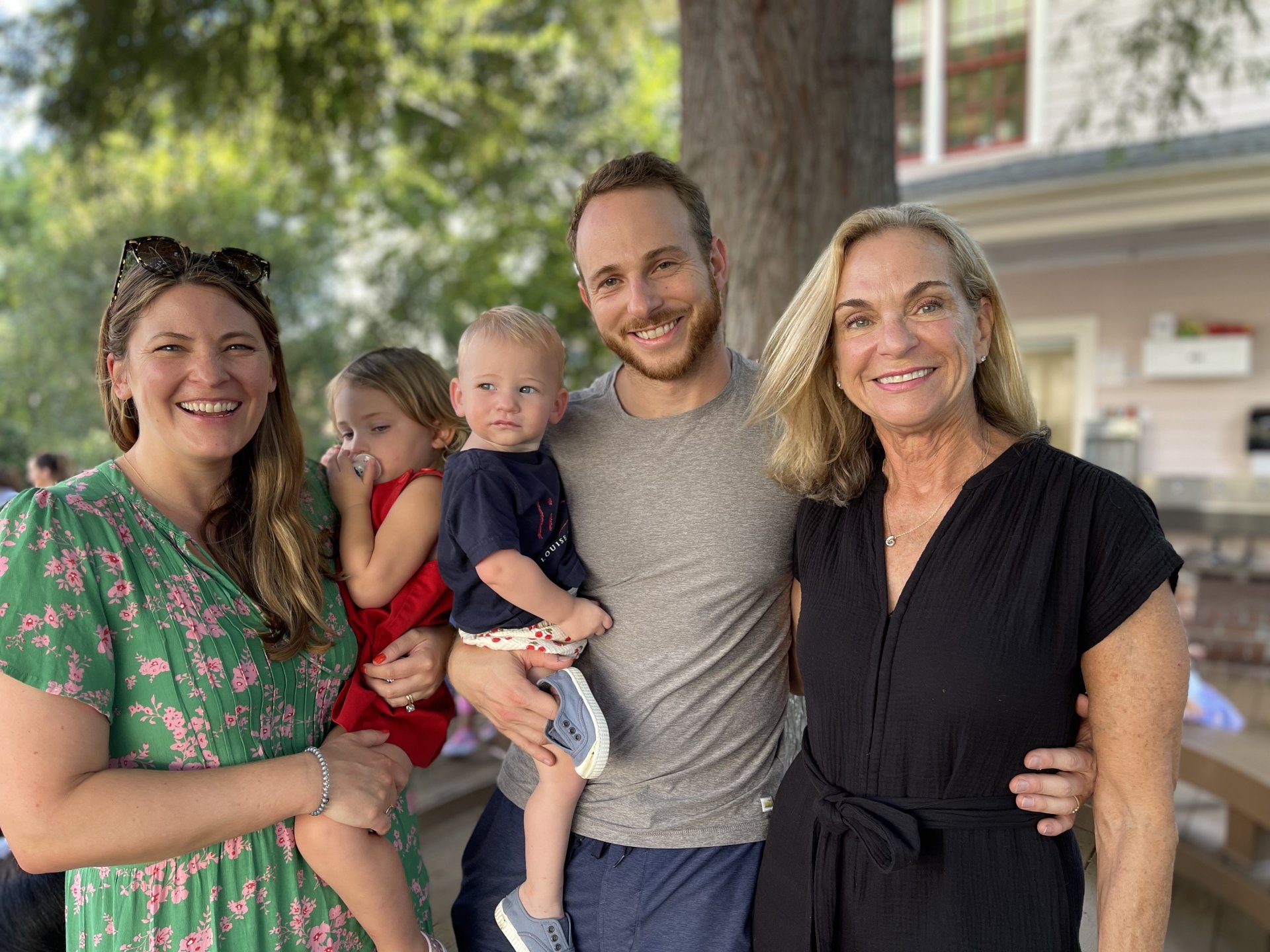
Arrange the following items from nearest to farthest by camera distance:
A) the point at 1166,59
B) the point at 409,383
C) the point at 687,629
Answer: the point at 687,629
the point at 409,383
the point at 1166,59

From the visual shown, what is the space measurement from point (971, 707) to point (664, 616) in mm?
634

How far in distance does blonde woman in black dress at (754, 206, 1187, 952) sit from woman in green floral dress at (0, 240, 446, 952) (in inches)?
33.8

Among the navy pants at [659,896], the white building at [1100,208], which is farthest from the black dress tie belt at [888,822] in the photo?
the white building at [1100,208]

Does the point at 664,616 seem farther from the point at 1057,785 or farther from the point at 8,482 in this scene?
the point at 8,482

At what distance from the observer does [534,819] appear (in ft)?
6.70

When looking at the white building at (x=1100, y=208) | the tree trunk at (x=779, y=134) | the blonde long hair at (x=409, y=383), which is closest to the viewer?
the blonde long hair at (x=409, y=383)

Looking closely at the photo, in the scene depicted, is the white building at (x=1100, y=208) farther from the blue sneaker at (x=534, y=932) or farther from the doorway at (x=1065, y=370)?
the blue sneaker at (x=534, y=932)

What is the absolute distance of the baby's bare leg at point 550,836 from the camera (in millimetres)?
2020

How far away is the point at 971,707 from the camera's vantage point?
1.65 metres

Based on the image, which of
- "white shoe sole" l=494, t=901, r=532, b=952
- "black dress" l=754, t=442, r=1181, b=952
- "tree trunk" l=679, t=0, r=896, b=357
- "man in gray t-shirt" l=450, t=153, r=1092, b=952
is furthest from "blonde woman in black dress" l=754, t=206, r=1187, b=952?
"tree trunk" l=679, t=0, r=896, b=357

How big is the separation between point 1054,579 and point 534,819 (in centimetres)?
114

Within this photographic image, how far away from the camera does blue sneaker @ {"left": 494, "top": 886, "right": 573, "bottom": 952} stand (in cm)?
201

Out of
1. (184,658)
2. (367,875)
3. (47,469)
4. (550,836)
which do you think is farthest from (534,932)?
(47,469)

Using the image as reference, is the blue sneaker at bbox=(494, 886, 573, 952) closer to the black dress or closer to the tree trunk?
the black dress
